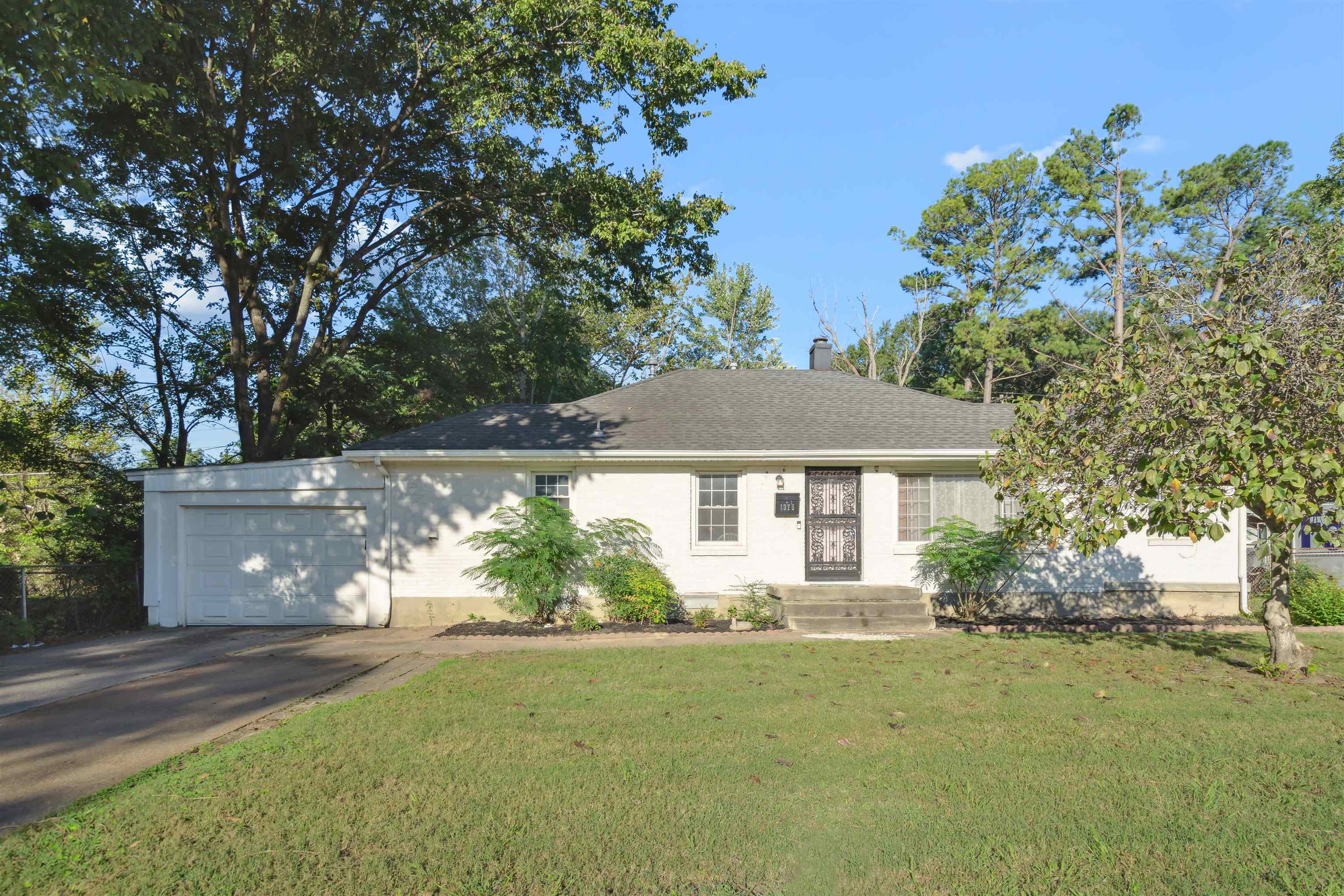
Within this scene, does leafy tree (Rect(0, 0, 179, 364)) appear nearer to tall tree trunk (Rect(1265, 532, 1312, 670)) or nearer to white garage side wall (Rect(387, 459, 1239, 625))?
white garage side wall (Rect(387, 459, 1239, 625))

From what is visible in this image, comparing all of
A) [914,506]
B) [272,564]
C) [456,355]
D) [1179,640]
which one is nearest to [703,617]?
[914,506]

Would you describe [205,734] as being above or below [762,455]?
below

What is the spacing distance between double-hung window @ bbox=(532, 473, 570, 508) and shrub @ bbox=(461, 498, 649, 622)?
251mm

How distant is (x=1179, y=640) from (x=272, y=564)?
13304mm

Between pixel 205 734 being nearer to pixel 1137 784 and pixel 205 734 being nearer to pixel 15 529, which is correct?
pixel 1137 784

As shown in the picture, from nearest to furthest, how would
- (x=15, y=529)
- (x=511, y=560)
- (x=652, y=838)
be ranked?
(x=652, y=838)
(x=511, y=560)
(x=15, y=529)

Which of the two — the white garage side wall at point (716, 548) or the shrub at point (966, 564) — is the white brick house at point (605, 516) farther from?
the shrub at point (966, 564)

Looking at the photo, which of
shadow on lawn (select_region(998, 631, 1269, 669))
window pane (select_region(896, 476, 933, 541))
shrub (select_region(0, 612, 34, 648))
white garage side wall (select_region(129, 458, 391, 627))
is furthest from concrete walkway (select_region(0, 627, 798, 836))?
shadow on lawn (select_region(998, 631, 1269, 669))

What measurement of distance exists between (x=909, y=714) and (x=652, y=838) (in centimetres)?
312

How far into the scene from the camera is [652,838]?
3783 millimetres

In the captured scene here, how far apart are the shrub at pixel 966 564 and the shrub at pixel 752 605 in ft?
8.34

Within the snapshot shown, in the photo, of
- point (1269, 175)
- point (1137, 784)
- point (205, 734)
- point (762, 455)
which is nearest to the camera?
point (1137, 784)

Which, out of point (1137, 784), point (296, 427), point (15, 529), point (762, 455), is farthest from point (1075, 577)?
point (15, 529)

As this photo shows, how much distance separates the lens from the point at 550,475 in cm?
1194
